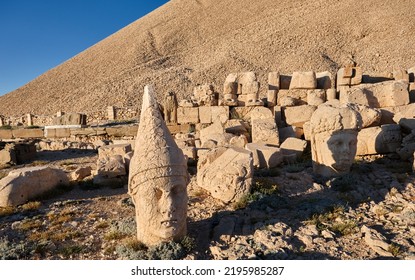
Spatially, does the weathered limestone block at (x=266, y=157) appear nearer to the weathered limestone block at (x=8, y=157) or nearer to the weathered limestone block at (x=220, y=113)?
the weathered limestone block at (x=220, y=113)

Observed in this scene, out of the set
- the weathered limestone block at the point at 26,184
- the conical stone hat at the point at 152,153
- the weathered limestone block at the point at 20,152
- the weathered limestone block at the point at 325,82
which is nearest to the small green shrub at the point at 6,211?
the weathered limestone block at the point at 26,184

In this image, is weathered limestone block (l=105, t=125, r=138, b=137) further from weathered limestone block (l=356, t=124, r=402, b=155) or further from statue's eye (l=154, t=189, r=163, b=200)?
statue's eye (l=154, t=189, r=163, b=200)

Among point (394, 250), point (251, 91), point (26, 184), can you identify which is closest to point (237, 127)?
point (251, 91)

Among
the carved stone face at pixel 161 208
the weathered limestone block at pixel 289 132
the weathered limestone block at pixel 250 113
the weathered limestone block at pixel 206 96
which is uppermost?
the weathered limestone block at pixel 206 96

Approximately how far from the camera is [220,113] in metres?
12.1

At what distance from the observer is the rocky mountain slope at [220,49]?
3488cm

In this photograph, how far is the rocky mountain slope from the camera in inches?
1373

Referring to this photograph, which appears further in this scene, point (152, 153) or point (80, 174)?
point (80, 174)

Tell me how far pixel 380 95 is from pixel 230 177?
6998 millimetres

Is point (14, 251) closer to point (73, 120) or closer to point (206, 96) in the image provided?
point (206, 96)

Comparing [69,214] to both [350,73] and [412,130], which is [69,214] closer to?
[412,130]

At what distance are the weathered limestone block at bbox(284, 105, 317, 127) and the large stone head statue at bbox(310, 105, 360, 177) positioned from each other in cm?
351

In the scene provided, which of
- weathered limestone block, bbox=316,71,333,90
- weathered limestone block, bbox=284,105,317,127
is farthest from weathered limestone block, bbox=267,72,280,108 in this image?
weathered limestone block, bbox=316,71,333,90

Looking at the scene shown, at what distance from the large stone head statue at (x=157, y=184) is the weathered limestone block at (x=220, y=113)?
7393 millimetres
